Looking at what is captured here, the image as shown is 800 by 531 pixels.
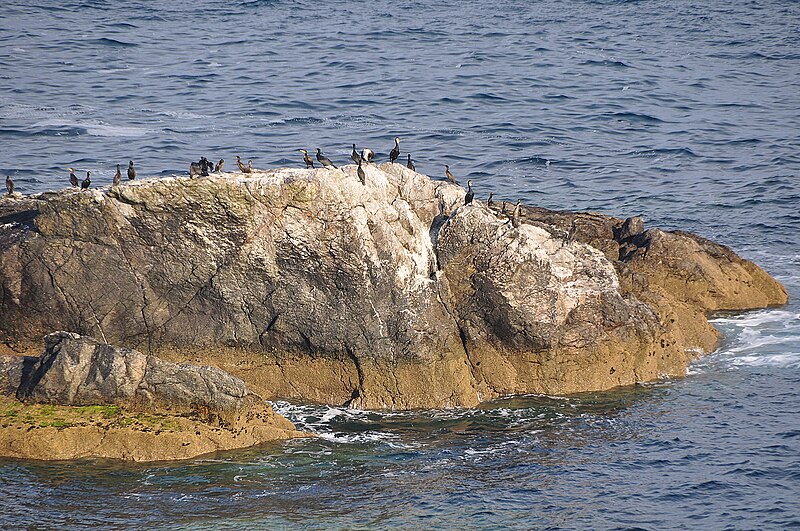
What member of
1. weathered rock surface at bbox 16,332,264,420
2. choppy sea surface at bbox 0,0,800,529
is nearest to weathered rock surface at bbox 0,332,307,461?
weathered rock surface at bbox 16,332,264,420

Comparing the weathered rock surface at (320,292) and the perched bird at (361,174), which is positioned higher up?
the perched bird at (361,174)

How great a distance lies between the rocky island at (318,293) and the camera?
25.4 meters

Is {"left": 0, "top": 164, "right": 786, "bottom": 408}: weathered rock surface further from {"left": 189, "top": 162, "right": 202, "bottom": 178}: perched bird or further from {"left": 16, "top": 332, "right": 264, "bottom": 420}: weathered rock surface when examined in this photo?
{"left": 16, "top": 332, "right": 264, "bottom": 420}: weathered rock surface

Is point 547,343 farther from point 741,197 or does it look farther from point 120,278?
point 741,197

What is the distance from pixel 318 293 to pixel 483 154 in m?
21.8

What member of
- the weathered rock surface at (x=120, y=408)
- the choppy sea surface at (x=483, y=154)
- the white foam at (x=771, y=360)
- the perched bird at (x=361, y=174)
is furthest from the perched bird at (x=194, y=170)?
the white foam at (x=771, y=360)

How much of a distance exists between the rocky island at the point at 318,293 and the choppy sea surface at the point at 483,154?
1027mm

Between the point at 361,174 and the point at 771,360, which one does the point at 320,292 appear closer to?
the point at 361,174

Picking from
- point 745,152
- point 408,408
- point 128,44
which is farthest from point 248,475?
point 128,44

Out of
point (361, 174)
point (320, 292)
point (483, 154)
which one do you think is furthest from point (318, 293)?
point (483, 154)

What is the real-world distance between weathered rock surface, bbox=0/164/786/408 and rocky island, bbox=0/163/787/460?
0.11 ft

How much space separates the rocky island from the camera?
25.4 meters

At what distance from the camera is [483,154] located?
46.0 m

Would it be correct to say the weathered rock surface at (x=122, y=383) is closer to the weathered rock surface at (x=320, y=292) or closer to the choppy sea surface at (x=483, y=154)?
the choppy sea surface at (x=483, y=154)
